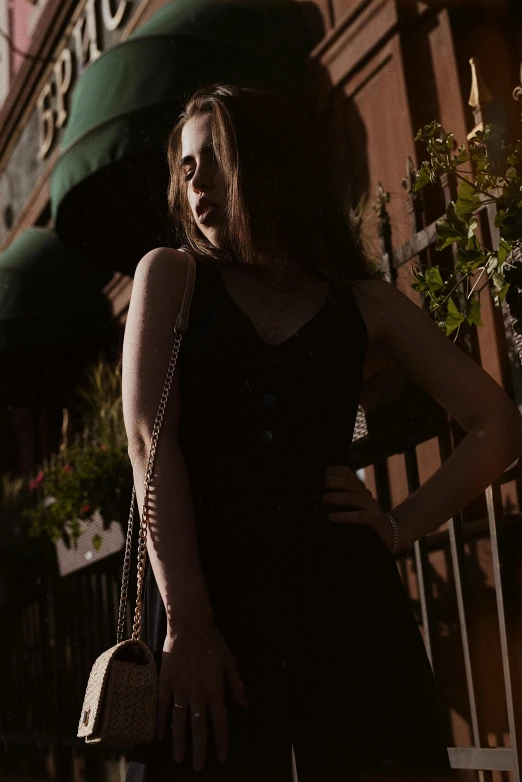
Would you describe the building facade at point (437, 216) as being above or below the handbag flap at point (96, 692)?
above

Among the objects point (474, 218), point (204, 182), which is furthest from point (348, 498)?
point (474, 218)

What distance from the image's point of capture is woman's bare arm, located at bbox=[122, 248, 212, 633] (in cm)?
185

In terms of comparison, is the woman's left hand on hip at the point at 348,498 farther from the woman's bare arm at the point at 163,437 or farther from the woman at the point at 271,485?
the woman's bare arm at the point at 163,437

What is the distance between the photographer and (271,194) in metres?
2.22

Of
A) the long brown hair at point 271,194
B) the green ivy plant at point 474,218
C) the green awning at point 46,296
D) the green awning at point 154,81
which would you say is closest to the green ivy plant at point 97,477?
the green awning at point 154,81

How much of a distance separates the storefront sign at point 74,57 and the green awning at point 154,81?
333 centimetres

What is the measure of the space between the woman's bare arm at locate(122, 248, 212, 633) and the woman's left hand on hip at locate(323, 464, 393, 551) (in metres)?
0.30

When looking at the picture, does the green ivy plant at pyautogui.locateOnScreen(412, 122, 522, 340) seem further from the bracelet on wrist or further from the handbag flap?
the handbag flap

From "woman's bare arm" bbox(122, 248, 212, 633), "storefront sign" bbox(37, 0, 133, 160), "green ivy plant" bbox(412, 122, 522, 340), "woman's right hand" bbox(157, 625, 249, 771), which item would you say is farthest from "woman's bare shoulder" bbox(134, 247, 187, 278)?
"storefront sign" bbox(37, 0, 133, 160)

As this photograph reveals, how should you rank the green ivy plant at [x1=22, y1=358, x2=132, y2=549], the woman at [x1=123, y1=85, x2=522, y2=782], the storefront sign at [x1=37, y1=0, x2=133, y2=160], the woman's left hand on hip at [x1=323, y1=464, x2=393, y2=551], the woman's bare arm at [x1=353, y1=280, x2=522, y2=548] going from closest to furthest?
the woman at [x1=123, y1=85, x2=522, y2=782], the woman's left hand on hip at [x1=323, y1=464, x2=393, y2=551], the woman's bare arm at [x1=353, y1=280, x2=522, y2=548], the green ivy plant at [x1=22, y1=358, x2=132, y2=549], the storefront sign at [x1=37, y1=0, x2=133, y2=160]

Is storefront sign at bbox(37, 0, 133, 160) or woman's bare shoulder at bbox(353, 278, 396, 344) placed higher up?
storefront sign at bbox(37, 0, 133, 160)

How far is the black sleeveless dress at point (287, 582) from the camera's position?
1854 mm

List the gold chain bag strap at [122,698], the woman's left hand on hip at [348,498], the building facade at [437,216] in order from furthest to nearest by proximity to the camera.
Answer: the building facade at [437,216], the woman's left hand on hip at [348,498], the gold chain bag strap at [122,698]

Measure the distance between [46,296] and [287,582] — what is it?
788cm
